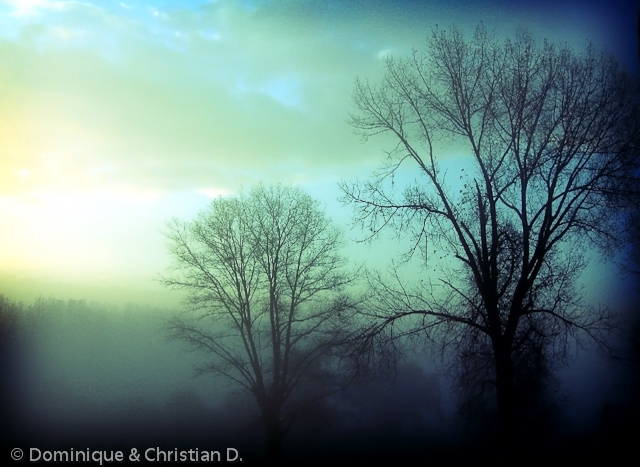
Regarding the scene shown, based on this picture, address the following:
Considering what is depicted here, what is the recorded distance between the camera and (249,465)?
6.09 meters

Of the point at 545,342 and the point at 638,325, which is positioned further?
the point at 638,325

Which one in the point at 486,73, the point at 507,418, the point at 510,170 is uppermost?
the point at 486,73

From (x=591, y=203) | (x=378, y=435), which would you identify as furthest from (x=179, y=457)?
(x=591, y=203)

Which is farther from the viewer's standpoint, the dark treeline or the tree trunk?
the tree trunk

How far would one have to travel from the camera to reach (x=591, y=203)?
6684 mm

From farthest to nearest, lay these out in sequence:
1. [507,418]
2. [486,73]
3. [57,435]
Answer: [486,73] < [507,418] < [57,435]

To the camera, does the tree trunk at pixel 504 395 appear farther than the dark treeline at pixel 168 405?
Yes

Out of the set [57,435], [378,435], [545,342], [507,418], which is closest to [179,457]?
[57,435]

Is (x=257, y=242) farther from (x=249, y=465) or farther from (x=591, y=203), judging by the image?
(x=591, y=203)

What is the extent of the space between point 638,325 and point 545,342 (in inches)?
71.7

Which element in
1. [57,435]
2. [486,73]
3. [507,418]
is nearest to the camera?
[57,435]

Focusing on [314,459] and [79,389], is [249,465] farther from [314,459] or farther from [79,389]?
[79,389]

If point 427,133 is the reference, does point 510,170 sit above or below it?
below

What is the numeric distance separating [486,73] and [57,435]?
7.33 metres
